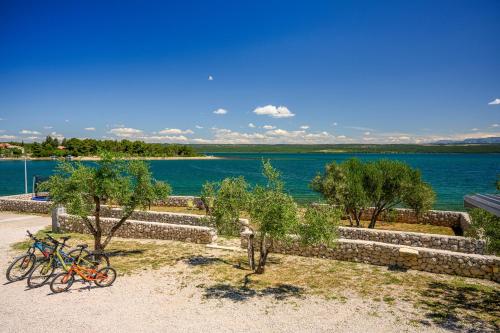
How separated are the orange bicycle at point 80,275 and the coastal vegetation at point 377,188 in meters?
16.8

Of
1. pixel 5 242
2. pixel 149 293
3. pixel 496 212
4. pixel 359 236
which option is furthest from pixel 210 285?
pixel 5 242

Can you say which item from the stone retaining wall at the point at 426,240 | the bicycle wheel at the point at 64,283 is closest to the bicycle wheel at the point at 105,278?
the bicycle wheel at the point at 64,283

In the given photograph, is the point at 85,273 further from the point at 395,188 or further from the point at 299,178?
the point at 299,178

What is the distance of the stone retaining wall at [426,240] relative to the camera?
1677 cm

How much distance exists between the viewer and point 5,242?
18.0 metres

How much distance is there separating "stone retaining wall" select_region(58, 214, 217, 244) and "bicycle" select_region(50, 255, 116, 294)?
663 cm

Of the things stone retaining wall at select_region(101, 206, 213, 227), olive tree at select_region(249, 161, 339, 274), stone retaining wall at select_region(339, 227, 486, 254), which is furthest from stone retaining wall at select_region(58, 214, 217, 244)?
stone retaining wall at select_region(339, 227, 486, 254)

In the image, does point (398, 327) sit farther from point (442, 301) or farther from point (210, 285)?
point (210, 285)

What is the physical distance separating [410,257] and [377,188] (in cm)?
1068

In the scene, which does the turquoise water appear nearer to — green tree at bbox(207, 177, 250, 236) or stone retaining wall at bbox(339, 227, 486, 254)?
green tree at bbox(207, 177, 250, 236)

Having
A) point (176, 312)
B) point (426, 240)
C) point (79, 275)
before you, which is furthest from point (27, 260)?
point (426, 240)

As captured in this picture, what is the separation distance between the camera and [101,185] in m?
13.8

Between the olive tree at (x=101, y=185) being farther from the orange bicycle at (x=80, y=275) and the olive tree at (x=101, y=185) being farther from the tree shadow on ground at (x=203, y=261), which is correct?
the tree shadow on ground at (x=203, y=261)

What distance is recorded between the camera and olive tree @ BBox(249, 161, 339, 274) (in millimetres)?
11836
